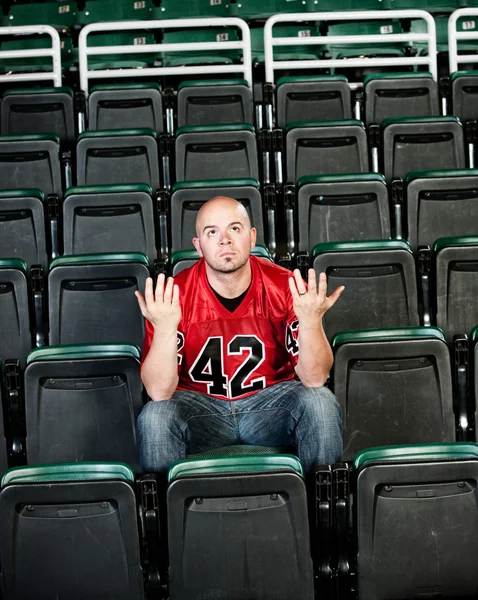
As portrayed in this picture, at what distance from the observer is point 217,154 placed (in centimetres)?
328

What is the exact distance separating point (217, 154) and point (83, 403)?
142 cm

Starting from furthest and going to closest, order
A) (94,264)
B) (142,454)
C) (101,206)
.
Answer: (101,206), (94,264), (142,454)

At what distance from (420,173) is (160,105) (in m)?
1.22

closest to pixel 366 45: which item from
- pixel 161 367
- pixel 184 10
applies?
pixel 184 10

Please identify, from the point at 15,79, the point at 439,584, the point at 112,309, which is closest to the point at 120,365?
the point at 112,309

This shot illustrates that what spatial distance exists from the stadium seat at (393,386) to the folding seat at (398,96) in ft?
5.92

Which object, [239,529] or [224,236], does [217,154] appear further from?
[239,529]

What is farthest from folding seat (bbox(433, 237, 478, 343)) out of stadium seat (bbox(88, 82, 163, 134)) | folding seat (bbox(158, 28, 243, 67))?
folding seat (bbox(158, 28, 243, 67))

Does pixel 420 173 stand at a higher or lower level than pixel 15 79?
lower

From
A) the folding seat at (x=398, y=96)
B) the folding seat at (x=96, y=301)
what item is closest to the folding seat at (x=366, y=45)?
the folding seat at (x=398, y=96)

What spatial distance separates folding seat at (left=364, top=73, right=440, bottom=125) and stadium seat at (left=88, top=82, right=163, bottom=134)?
0.79 m

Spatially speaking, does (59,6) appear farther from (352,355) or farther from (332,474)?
(332,474)

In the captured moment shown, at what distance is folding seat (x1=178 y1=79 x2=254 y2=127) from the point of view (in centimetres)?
373

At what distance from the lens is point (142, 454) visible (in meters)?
1.89
